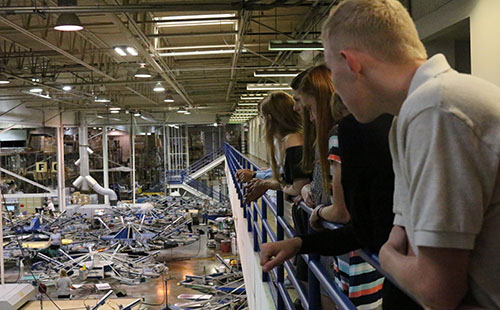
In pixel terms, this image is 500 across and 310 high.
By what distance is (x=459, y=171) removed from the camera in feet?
2.65

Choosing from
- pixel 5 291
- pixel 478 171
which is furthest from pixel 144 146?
pixel 478 171

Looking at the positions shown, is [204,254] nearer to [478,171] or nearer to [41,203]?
[41,203]

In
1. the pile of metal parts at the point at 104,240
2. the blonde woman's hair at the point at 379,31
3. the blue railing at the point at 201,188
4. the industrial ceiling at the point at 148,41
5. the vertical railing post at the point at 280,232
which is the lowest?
the pile of metal parts at the point at 104,240

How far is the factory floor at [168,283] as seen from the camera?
15.5 metres

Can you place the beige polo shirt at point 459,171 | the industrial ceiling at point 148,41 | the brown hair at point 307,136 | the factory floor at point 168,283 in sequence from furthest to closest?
the factory floor at point 168,283 → the industrial ceiling at point 148,41 → the brown hair at point 307,136 → the beige polo shirt at point 459,171

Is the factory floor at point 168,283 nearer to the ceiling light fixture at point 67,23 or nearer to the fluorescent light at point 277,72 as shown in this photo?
the fluorescent light at point 277,72

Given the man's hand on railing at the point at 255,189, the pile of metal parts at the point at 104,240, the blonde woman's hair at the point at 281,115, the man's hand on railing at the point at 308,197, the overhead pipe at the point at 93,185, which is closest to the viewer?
the man's hand on railing at the point at 308,197

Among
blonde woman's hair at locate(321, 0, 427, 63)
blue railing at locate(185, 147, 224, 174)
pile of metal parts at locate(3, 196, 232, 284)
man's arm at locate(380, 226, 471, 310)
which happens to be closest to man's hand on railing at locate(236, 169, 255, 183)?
blonde woman's hair at locate(321, 0, 427, 63)

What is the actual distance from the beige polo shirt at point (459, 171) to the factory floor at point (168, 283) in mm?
12333

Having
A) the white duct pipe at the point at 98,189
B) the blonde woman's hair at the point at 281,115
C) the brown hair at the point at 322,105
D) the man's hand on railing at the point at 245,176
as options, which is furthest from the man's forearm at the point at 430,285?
the white duct pipe at the point at 98,189

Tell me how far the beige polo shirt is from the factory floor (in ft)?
40.5

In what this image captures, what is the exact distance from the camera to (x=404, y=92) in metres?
1.01

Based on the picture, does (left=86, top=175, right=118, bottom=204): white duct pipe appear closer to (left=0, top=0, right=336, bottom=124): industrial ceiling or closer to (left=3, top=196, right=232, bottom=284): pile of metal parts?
(left=3, top=196, right=232, bottom=284): pile of metal parts

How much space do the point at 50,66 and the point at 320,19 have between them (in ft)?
34.8
